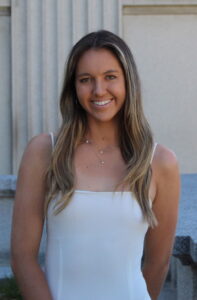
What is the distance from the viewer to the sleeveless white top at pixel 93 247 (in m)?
2.28

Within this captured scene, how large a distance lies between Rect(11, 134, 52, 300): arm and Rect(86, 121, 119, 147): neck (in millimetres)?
209

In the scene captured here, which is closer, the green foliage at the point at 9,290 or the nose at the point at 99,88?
the nose at the point at 99,88

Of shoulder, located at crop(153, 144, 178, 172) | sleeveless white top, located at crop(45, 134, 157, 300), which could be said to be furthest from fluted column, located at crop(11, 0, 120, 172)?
sleeveless white top, located at crop(45, 134, 157, 300)

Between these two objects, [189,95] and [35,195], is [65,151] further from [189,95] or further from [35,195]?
[189,95]

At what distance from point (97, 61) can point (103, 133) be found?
0.86 ft

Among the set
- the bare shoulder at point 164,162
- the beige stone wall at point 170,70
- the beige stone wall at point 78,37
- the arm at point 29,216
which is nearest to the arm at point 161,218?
the bare shoulder at point 164,162

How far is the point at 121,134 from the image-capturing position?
8.27ft

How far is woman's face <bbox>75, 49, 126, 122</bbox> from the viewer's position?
2369 mm

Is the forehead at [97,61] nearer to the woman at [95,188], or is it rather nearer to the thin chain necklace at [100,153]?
the woman at [95,188]

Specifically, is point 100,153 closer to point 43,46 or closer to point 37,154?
point 37,154

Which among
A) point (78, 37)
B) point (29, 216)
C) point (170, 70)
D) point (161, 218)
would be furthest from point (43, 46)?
point (29, 216)

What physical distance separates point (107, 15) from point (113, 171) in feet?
14.5

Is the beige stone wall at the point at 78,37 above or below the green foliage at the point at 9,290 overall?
above

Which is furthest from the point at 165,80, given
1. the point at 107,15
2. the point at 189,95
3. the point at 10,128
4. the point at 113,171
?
the point at 113,171
